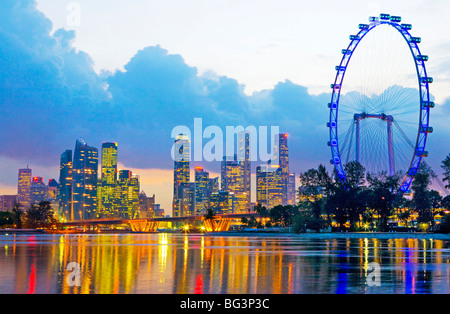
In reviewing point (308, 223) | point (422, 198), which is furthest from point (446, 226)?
point (308, 223)

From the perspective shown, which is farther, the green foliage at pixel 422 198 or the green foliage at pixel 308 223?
the green foliage at pixel 308 223

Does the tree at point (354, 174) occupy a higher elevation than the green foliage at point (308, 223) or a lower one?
higher

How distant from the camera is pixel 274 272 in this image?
35.9 m

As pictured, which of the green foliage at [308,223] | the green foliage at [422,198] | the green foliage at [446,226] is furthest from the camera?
the green foliage at [308,223]

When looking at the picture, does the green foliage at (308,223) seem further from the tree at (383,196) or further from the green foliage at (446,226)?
the green foliage at (446,226)

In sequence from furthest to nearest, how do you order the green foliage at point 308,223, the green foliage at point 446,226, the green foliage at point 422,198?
1. the green foliage at point 308,223
2. the green foliage at point 422,198
3. the green foliage at point 446,226

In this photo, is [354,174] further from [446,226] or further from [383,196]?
[446,226]

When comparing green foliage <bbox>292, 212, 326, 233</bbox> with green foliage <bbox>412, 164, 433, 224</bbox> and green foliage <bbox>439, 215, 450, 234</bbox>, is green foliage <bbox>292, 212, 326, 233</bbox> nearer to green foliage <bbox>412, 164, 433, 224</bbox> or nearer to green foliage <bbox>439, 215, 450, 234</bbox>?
green foliage <bbox>412, 164, 433, 224</bbox>

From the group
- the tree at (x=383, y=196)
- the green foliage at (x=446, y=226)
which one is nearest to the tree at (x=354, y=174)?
the tree at (x=383, y=196)

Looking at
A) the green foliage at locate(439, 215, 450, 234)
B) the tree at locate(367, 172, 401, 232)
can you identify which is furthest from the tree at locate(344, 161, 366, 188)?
the green foliage at locate(439, 215, 450, 234)
